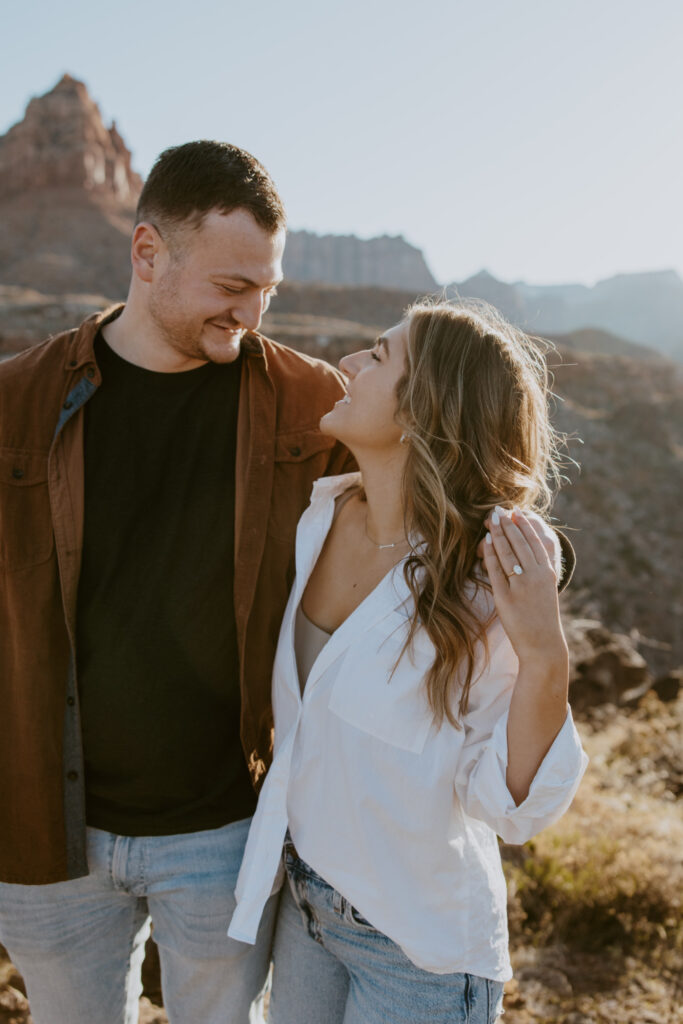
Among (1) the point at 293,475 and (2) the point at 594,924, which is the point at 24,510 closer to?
(1) the point at 293,475

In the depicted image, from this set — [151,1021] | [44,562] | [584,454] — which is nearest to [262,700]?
[44,562]

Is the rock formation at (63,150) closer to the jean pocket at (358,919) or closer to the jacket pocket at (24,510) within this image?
the jacket pocket at (24,510)

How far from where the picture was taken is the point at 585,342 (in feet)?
184

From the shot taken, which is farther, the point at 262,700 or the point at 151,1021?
the point at 151,1021

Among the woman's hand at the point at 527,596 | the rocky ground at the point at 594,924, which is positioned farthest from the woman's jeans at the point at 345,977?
the rocky ground at the point at 594,924

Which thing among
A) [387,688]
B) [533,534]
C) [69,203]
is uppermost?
[69,203]

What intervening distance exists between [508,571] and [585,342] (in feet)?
191

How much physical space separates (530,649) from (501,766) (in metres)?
0.29

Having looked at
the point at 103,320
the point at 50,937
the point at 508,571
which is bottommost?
the point at 50,937

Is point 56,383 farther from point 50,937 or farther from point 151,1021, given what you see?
point 151,1021

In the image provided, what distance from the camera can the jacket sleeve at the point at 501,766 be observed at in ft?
5.96

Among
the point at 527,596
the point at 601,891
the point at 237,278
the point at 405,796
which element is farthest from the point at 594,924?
the point at 237,278

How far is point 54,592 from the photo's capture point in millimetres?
2432

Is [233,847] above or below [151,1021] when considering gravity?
above
